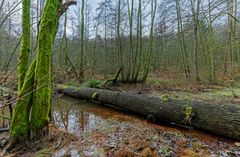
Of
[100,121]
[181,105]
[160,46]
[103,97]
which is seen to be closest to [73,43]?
[160,46]

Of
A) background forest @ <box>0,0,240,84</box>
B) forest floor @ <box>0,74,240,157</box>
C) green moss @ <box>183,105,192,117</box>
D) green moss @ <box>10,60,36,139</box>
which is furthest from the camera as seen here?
background forest @ <box>0,0,240,84</box>

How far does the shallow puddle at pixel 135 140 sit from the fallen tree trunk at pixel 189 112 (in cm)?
24

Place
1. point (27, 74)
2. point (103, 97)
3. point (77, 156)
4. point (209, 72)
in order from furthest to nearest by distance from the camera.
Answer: point (209, 72) → point (103, 97) → point (27, 74) → point (77, 156)

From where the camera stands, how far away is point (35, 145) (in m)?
4.34

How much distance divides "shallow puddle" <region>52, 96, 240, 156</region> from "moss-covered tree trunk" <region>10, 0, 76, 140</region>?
33.6 inches

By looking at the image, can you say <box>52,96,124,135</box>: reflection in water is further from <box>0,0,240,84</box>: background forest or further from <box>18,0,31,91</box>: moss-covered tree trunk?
<box>0,0,240,84</box>: background forest

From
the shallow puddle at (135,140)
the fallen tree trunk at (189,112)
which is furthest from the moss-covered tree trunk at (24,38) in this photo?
the fallen tree trunk at (189,112)

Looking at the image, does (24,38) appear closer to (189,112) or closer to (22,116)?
(22,116)

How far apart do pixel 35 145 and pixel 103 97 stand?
5.11m

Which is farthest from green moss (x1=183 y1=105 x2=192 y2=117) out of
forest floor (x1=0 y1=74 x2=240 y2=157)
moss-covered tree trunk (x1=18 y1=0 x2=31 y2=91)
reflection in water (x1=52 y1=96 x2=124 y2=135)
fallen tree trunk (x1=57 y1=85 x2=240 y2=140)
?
moss-covered tree trunk (x1=18 y1=0 x2=31 y2=91)

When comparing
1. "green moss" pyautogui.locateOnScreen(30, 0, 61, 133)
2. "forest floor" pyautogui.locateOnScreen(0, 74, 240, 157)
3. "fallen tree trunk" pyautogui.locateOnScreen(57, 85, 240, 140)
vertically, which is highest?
"green moss" pyautogui.locateOnScreen(30, 0, 61, 133)

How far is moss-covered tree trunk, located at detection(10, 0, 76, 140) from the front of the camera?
14.3 ft

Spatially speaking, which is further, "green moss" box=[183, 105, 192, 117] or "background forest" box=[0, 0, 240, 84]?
"background forest" box=[0, 0, 240, 84]

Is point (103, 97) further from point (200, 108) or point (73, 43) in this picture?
point (73, 43)
